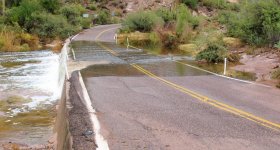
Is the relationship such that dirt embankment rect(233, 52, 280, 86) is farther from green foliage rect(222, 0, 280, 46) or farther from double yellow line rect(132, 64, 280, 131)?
double yellow line rect(132, 64, 280, 131)

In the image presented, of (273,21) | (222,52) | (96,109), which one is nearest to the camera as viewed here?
(96,109)

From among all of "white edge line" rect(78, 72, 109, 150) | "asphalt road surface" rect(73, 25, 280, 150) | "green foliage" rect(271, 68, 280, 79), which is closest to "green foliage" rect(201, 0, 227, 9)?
"green foliage" rect(271, 68, 280, 79)

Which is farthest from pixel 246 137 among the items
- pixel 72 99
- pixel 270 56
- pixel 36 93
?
pixel 270 56

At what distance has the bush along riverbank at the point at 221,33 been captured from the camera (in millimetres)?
24942

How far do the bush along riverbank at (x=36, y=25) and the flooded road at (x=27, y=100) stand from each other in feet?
44.6

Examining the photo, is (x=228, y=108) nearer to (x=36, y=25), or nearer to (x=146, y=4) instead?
(x=36, y=25)

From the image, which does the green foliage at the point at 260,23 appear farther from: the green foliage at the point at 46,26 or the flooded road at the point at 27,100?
the green foliage at the point at 46,26

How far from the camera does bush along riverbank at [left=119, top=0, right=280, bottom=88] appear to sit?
24942 millimetres

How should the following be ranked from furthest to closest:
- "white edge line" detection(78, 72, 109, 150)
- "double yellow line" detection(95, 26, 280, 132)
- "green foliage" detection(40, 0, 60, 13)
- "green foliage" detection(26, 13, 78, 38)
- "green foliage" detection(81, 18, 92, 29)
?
"green foliage" detection(81, 18, 92, 29) → "green foliage" detection(40, 0, 60, 13) → "green foliage" detection(26, 13, 78, 38) → "double yellow line" detection(95, 26, 280, 132) → "white edge line" detection(78, 72, 109, 150)

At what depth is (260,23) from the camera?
2862 centimetres

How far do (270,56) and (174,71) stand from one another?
21.4ft

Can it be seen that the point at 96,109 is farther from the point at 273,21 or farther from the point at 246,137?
the point at 273,21

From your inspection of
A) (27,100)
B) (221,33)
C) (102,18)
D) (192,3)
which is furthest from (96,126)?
(192,3)

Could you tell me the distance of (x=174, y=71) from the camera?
2033cm
